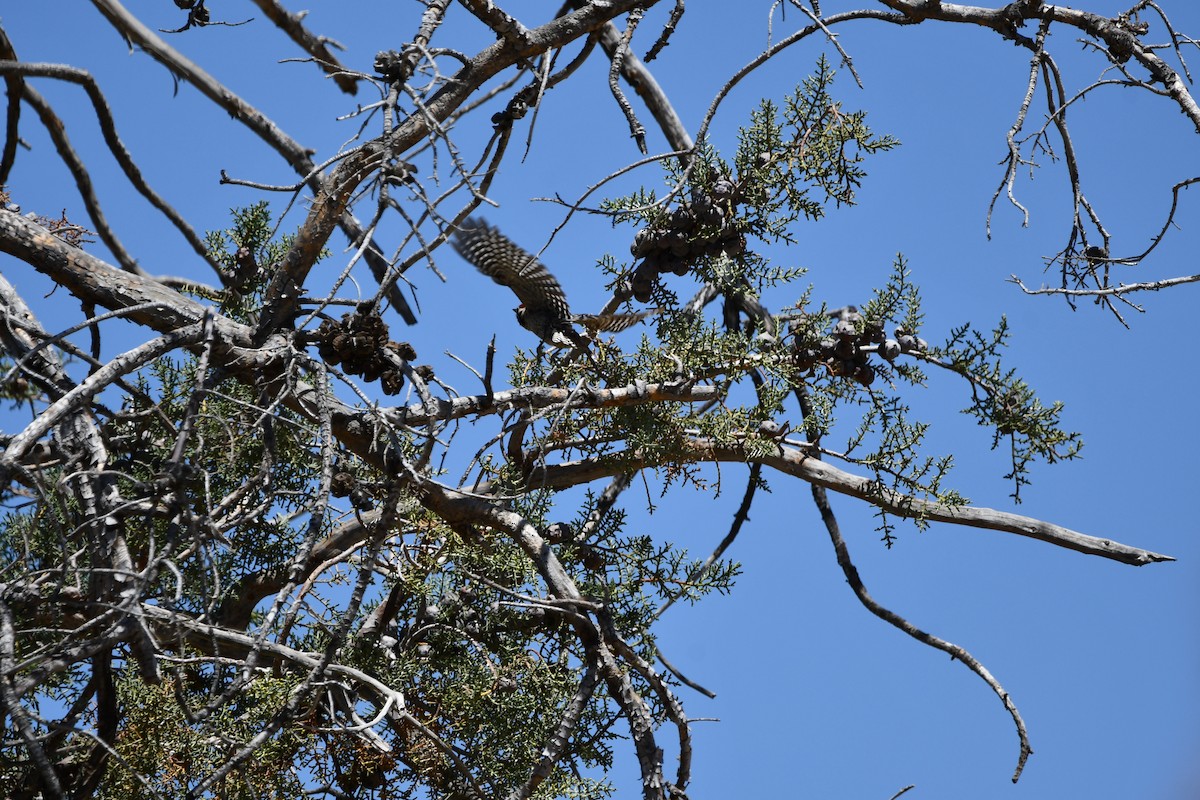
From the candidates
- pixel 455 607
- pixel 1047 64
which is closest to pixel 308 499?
pixel 455 607

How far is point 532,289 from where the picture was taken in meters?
3.44

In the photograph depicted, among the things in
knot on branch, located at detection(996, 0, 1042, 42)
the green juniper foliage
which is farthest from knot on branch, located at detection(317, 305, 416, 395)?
knot on branch, located at detection(996, 0, 1042, 42)

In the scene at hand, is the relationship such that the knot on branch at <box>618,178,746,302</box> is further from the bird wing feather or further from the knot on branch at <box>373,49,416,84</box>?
the knot on branch at <box>373,49,416,84</box>

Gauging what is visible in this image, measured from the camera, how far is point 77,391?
2.27 meters

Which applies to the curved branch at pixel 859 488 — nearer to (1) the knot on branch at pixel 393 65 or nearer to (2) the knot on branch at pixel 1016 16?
(1) the knot on branch at pixel 393 65

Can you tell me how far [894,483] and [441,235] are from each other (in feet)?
4.82

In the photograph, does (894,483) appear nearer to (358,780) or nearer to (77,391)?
(358,780)

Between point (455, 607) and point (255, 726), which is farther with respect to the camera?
point (455, 607)

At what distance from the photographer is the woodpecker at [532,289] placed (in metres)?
3.36

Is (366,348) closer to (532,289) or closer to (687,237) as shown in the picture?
(532,289)

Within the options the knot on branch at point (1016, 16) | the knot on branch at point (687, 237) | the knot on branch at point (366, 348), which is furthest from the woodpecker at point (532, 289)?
the knot on branch at point (1016, 16)

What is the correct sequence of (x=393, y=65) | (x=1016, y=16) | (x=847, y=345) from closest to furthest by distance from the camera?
(x=393, y=65) < (x=847, y=345) < (x=1016, y=16)

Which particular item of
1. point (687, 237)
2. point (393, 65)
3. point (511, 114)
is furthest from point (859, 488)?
point (393, 65)

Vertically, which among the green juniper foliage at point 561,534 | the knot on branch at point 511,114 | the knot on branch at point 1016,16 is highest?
the knot on branch at point 1016,16
